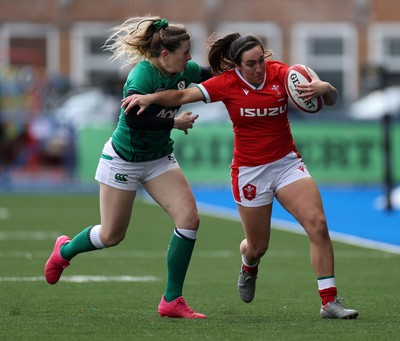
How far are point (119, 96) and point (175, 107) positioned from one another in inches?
782

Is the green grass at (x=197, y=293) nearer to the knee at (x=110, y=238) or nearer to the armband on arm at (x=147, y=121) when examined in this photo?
the knee at (x=110, y=238)

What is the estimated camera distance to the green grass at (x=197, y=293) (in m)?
8.04

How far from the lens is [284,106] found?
885 cm

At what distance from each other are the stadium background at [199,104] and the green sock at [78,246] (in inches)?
326

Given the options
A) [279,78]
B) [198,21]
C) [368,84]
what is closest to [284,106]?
[279,78]

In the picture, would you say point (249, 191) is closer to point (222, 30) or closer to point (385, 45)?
point (222, 30)

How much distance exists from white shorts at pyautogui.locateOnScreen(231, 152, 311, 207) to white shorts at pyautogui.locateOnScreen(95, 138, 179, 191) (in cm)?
55

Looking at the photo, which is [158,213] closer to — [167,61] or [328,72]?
[167,61]

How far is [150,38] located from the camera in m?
8.88

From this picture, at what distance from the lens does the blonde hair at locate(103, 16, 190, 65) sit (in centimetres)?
880

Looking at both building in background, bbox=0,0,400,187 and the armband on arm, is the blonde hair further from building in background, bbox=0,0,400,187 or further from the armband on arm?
building in background, bbox=0,0,400,187

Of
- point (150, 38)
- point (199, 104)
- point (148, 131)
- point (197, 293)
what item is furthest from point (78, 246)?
point (199, 104)

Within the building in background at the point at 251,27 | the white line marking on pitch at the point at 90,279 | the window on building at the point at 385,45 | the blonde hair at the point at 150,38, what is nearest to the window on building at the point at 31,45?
the building in background at the point at 251,27

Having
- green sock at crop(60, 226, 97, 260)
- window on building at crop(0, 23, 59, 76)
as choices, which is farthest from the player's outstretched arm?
window on building at crop(0, 23, 59, 76)
